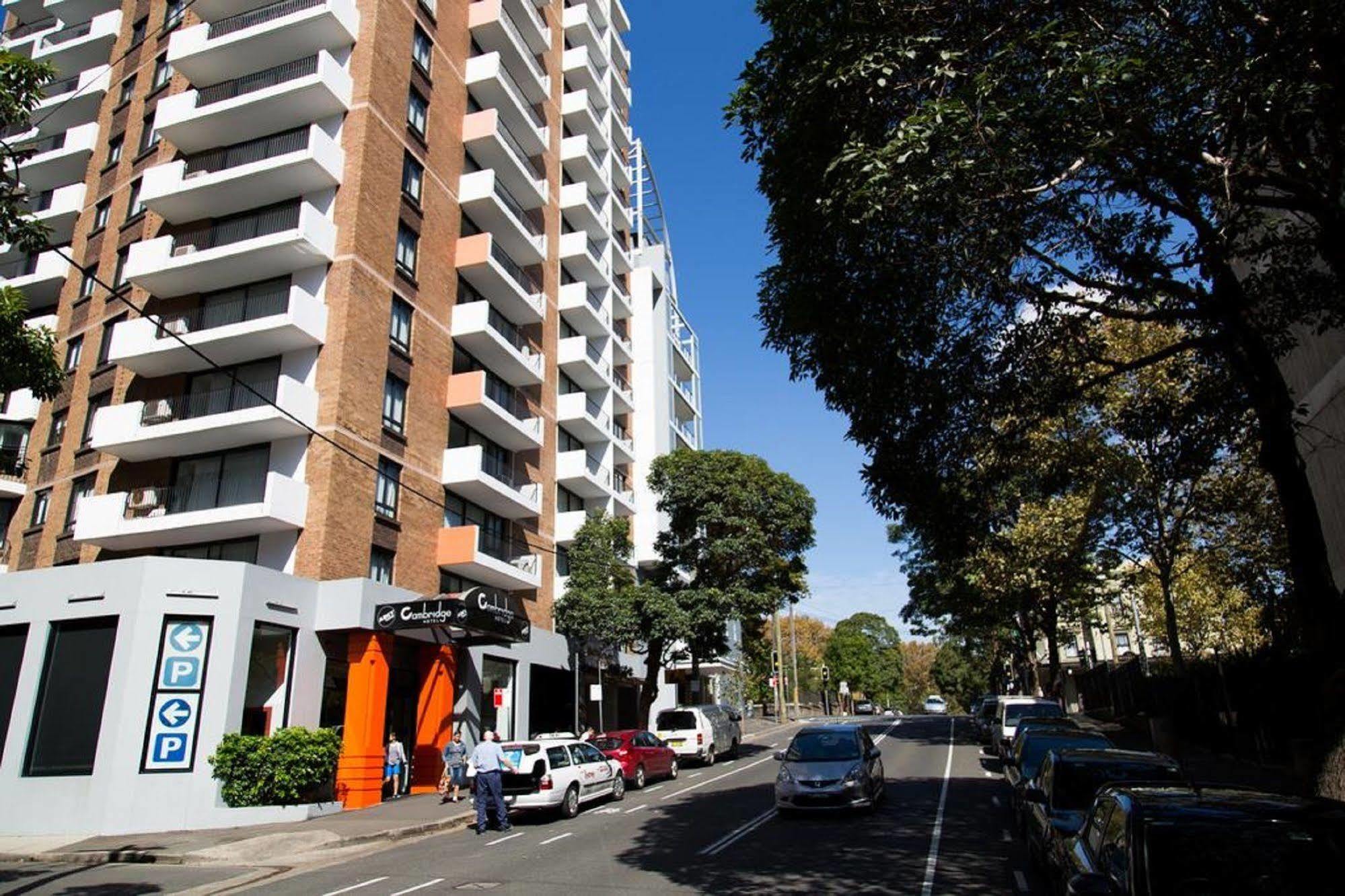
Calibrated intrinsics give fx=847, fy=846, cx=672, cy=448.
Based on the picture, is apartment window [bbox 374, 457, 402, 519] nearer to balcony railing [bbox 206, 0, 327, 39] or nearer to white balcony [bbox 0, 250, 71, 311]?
balcony railing [bbox 206, 0, 327, 39]

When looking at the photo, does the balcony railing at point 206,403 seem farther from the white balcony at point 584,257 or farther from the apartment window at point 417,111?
the white balcony at point 584,257

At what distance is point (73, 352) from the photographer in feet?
93.1

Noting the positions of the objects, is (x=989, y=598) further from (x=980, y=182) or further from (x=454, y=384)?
(x=980, y=182)

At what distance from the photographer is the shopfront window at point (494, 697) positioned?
2656 centimetres

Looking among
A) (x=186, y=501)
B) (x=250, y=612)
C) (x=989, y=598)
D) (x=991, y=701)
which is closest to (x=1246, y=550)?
(x=989, y=598)

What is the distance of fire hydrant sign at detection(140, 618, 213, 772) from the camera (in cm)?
1717

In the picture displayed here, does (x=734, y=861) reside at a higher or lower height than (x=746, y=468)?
lower

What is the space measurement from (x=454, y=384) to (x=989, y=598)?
20.1 metres

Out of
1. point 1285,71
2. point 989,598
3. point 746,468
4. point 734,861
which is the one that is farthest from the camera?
point 746,468

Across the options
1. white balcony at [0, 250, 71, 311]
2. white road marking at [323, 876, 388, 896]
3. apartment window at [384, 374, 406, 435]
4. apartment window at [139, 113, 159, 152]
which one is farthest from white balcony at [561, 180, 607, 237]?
white road marking at [323, 876, 388, 896]

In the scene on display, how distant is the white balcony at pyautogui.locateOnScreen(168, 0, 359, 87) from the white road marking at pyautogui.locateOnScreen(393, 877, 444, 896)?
24478 mm

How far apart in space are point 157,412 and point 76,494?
4870mm

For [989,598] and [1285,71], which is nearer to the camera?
[1285,71]

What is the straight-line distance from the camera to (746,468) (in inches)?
1339
